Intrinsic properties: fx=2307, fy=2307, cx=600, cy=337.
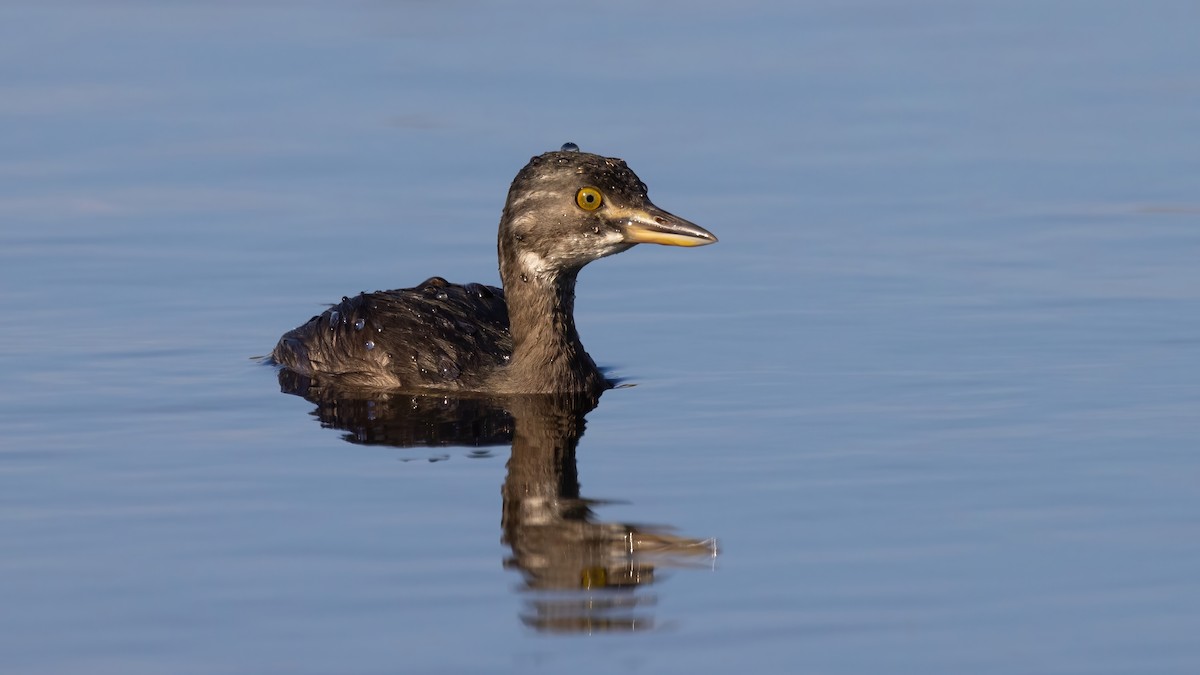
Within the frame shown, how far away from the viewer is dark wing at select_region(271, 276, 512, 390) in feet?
45.8

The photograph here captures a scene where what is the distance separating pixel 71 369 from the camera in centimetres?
1376

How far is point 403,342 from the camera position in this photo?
1404cm

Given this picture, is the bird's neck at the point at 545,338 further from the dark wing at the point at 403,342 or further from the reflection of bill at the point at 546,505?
the dark wing at the point at 403,342

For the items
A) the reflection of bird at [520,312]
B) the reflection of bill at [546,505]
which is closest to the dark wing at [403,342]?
the reflection of bird at [520,312]

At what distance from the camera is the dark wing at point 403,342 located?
13945 mm

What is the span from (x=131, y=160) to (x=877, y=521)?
9836 mm

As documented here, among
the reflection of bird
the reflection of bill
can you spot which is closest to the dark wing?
the reflection of bird

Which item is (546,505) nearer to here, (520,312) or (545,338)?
(545,338)

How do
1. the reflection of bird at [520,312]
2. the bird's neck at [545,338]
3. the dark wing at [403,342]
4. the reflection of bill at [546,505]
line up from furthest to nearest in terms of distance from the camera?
1. the dark wing at [403,342]
2. the bird's neck at [545,338]
3. the reflection of bird at [520,312]
4. the reflection of bill at [546,505]

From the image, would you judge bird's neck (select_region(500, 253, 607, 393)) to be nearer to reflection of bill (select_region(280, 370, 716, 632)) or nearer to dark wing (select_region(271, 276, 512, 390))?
reflection of bill (select_region(280, 370, 716, 632))

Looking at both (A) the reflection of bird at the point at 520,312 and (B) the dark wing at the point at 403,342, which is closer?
(A) the reflection of bird at the point at 520,312

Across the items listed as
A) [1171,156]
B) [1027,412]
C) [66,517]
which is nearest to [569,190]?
[1027,412]

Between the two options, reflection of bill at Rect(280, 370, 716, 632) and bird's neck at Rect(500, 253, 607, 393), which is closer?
→ reflection of bill at Rect(280, 370, 716, 632)

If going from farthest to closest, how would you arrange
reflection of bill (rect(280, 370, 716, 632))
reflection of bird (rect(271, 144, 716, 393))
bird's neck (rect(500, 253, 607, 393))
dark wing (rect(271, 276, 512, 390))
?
1. dark wing (rect(271, 276, 512, 390))
2. bird's neck (rect(500, 253, 607, 393))
3. reflection of bird (rect(271, 144, 716, 393))
4. reflection of bill (rect(280, 370, 716, 632))
